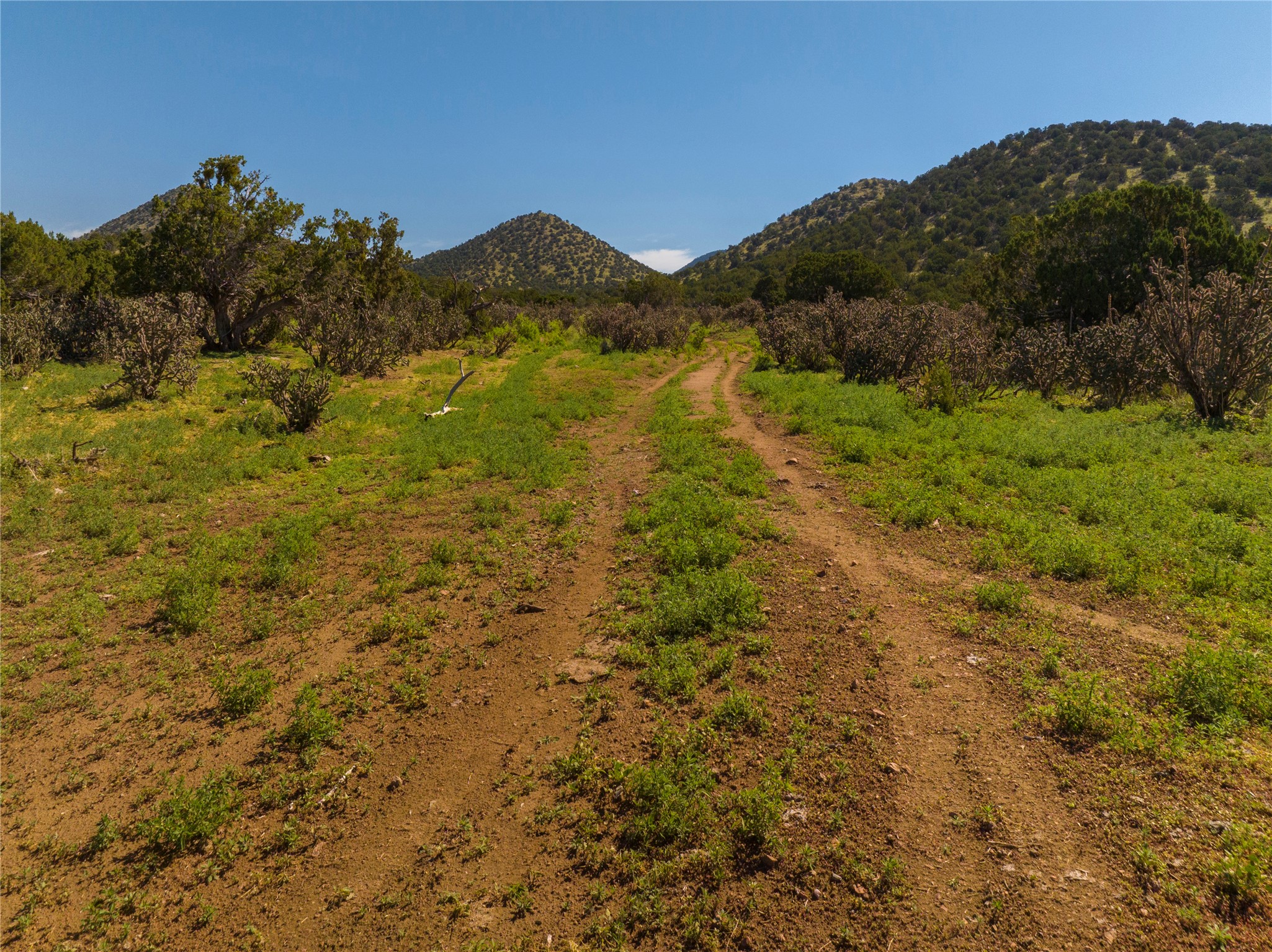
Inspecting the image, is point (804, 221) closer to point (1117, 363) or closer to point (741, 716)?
point (1117, 363)

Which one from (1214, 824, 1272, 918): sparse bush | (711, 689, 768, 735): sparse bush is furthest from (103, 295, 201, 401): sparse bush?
(1214, 824, 1272, 918): sparse bush

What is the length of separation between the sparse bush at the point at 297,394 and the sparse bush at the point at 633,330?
19.9 metres

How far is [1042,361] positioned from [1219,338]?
4.80 meters

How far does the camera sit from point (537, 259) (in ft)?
329

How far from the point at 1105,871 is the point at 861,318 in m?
20.0

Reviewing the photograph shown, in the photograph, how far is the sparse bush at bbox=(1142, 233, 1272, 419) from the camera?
11555mm

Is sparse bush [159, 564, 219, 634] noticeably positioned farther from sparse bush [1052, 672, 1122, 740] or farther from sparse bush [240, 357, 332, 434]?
sparse bush [1052, 672, 1122, 740]

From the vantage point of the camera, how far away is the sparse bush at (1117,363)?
1498 centimetres

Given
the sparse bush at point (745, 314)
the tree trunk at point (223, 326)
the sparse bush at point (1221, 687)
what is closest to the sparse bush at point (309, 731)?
the sparse bush at point (1221, 687)

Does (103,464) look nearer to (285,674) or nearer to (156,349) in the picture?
(156,349)

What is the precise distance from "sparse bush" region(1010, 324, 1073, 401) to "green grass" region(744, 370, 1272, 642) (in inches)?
117

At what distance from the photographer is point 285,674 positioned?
5020 millimetres

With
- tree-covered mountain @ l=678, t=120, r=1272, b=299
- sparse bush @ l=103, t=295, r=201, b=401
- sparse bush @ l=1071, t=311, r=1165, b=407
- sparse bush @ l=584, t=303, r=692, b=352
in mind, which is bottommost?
sparse bush @ l=1071, t=311, r=1165, b=407

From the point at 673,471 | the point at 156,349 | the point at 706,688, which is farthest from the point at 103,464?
the point at 706,688
